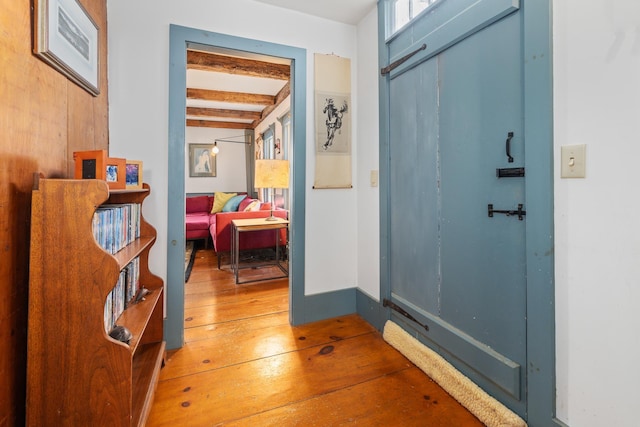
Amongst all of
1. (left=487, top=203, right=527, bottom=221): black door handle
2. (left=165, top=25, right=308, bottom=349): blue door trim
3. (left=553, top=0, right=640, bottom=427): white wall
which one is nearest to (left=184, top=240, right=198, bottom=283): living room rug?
(left=165, top=25, right=308, bottom=349): blue door trim

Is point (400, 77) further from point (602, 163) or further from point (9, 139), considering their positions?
point (9, 139)

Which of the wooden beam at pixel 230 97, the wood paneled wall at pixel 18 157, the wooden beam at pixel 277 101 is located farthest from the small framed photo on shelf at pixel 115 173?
the wooden beam at pixel 230 97

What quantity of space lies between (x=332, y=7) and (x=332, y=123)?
2.71ft

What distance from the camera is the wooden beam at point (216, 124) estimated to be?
21.9 ft

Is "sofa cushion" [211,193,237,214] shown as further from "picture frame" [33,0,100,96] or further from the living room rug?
"picture frame" [33,0,100,96]

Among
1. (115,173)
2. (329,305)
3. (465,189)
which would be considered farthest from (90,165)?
(329,305)

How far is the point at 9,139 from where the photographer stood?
3.34 ft

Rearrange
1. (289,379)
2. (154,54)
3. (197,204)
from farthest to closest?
1. (197,204)
2. (154,54)
3. (289,379)

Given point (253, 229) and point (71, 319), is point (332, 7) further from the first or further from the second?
point (71, 319)

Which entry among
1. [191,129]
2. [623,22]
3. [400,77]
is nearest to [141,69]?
[400,77]

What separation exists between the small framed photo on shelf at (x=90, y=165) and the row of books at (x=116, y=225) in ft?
0.50

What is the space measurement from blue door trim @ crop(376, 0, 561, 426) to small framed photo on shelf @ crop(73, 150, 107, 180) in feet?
5.88

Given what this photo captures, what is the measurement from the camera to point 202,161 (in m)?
6.80

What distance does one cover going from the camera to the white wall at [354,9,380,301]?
2305mm
